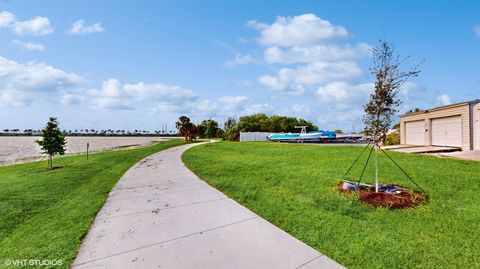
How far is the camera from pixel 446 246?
4273mm

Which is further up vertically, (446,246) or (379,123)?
(379,123)

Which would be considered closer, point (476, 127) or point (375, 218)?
point (375, 218)

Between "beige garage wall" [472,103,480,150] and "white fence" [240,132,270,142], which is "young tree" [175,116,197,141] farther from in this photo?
"beige garage wall" [472,103,480,150]

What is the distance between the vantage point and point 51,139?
649 inches

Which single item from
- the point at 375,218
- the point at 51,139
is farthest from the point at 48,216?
the point at 51,139

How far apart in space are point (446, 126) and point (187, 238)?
2411 centimetres

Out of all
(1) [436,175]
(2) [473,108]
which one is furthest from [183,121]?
(1) [436,175]

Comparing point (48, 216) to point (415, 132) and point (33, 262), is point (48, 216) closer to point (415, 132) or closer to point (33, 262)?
point (33, 262)

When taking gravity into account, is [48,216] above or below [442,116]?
below

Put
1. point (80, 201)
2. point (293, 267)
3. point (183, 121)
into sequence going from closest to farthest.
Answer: point (293, 267) → point (80, 201) → point (183, 121)

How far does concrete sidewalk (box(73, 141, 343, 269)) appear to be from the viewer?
3889 mm

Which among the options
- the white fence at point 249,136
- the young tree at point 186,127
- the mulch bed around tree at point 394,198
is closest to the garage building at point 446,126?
the mulch bed around tree at point 394,198

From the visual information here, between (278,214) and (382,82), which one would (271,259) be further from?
(382,82)

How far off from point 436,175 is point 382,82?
14.8ft
